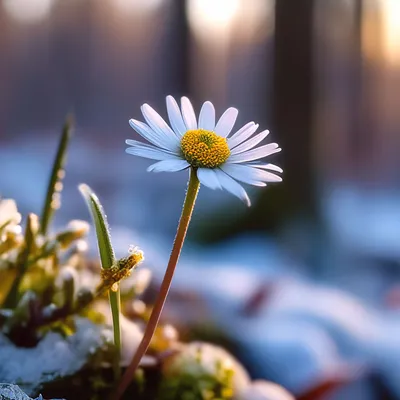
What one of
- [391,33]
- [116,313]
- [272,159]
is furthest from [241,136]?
[391,33]

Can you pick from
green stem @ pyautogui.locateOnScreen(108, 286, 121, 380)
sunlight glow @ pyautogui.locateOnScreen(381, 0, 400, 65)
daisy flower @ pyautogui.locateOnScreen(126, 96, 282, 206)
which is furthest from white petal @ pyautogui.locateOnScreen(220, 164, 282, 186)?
sunlight glow @ pyautogui.locateOnScreen(381, 0, 400, 65)

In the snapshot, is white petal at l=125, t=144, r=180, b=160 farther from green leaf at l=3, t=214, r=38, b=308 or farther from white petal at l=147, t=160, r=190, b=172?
green leaf at l=3, t=214, r=38, b=308

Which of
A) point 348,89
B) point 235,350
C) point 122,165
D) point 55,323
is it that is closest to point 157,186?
point 122,165

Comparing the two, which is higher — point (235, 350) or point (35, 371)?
A: point (235, 350)

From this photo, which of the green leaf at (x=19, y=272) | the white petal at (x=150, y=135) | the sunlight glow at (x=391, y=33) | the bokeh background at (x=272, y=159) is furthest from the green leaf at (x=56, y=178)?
the sunlight glow at (x=391, y=33)

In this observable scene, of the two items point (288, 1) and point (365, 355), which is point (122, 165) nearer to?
point (288, 1)

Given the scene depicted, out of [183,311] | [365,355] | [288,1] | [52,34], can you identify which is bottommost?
[183,311]

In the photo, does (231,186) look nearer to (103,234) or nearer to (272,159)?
(103,234)
